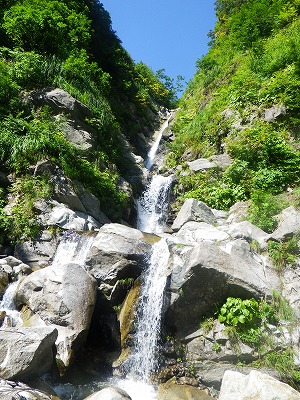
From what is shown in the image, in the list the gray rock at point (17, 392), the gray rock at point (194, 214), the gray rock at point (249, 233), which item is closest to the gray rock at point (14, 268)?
the gray rock at point (17, 392)

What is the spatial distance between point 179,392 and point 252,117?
10.6 metres

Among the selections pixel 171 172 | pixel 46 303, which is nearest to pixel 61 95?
pixel 171 172

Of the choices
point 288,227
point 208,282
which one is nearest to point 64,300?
point 208,282

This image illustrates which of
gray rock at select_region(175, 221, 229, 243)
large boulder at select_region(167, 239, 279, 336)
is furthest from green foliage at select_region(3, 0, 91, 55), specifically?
large boulder at select_region(167, 239, 279, 336)

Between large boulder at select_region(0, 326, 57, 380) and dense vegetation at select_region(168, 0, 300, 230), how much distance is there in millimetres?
6127

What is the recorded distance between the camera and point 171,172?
1596 centimetres

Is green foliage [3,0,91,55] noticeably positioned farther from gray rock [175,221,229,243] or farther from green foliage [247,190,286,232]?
green foliage [247,190,286,232]

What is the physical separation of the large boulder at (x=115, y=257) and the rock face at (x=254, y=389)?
143 inches

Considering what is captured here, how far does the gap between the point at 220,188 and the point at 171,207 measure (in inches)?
104

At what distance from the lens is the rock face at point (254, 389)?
4082mm

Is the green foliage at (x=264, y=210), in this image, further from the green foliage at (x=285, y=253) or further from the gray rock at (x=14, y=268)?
the gray rock at (x=14, y=268)

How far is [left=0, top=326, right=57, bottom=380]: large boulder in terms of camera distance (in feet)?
16.3

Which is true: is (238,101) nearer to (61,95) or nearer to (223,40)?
(61,95)

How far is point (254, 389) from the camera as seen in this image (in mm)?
4184
